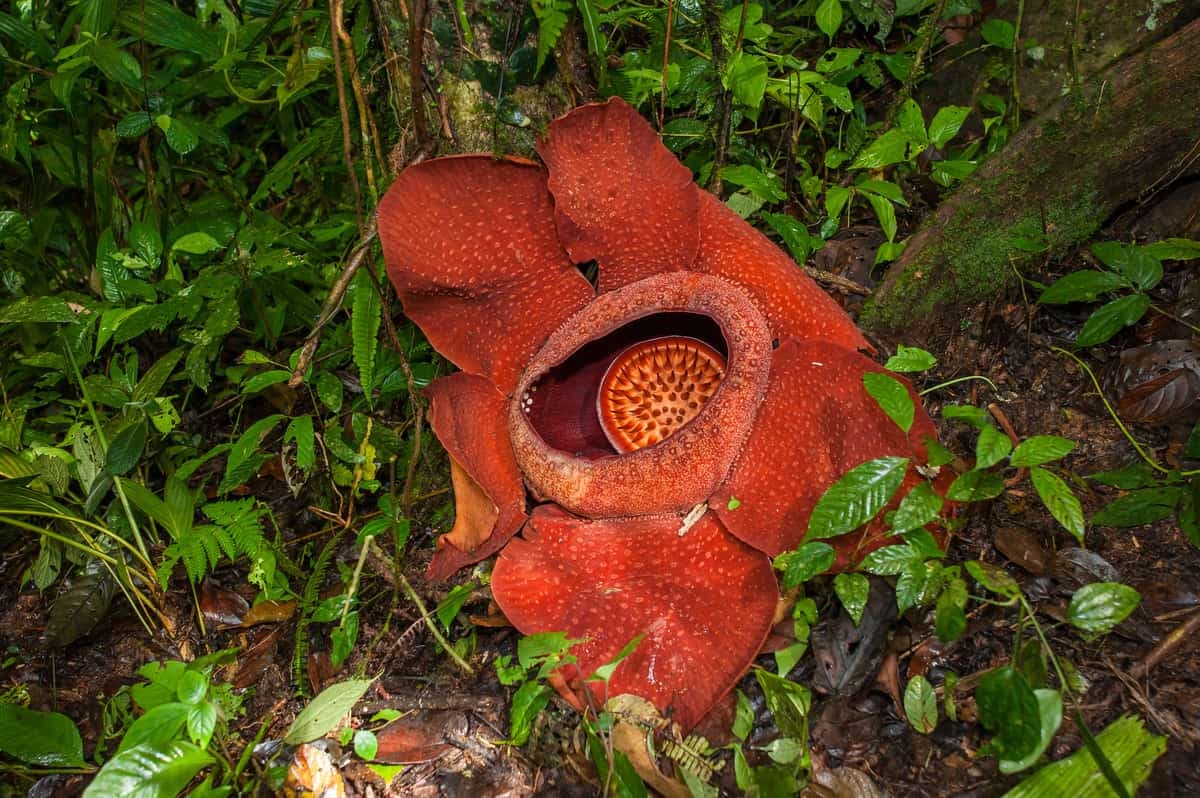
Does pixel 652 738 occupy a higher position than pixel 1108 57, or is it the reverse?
pixel 1108 57

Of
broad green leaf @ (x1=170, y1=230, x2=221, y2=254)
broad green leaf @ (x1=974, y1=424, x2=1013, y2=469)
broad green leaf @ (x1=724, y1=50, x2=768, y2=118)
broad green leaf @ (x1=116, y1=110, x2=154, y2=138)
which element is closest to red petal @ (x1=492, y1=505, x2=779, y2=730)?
broad green leaf @ (x1=974, y1=424, x2=1013, y2=469)

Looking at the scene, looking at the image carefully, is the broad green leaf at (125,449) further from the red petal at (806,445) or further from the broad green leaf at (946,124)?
the broad green leaf at (946,124)

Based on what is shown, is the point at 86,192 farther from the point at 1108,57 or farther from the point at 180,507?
the point at 1108,57

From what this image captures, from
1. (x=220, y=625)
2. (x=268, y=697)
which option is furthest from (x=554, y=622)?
(x=220, y=625)

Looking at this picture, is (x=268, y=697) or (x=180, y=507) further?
(x=180, y=507)

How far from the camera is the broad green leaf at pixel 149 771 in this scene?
1.64 meters

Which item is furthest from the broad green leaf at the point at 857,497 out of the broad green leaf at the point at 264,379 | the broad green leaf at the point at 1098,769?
the broad green leaf at the point at 264,379

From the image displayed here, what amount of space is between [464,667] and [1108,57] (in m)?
2.51

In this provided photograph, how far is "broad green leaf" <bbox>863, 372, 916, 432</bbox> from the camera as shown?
1795 mm

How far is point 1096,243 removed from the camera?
239 centimetres

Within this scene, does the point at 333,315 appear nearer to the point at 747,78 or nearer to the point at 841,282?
the point at 747,78

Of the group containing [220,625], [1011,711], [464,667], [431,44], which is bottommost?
[220,625]

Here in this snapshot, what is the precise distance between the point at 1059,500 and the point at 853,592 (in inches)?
18.1

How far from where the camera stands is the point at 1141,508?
1.83 m
